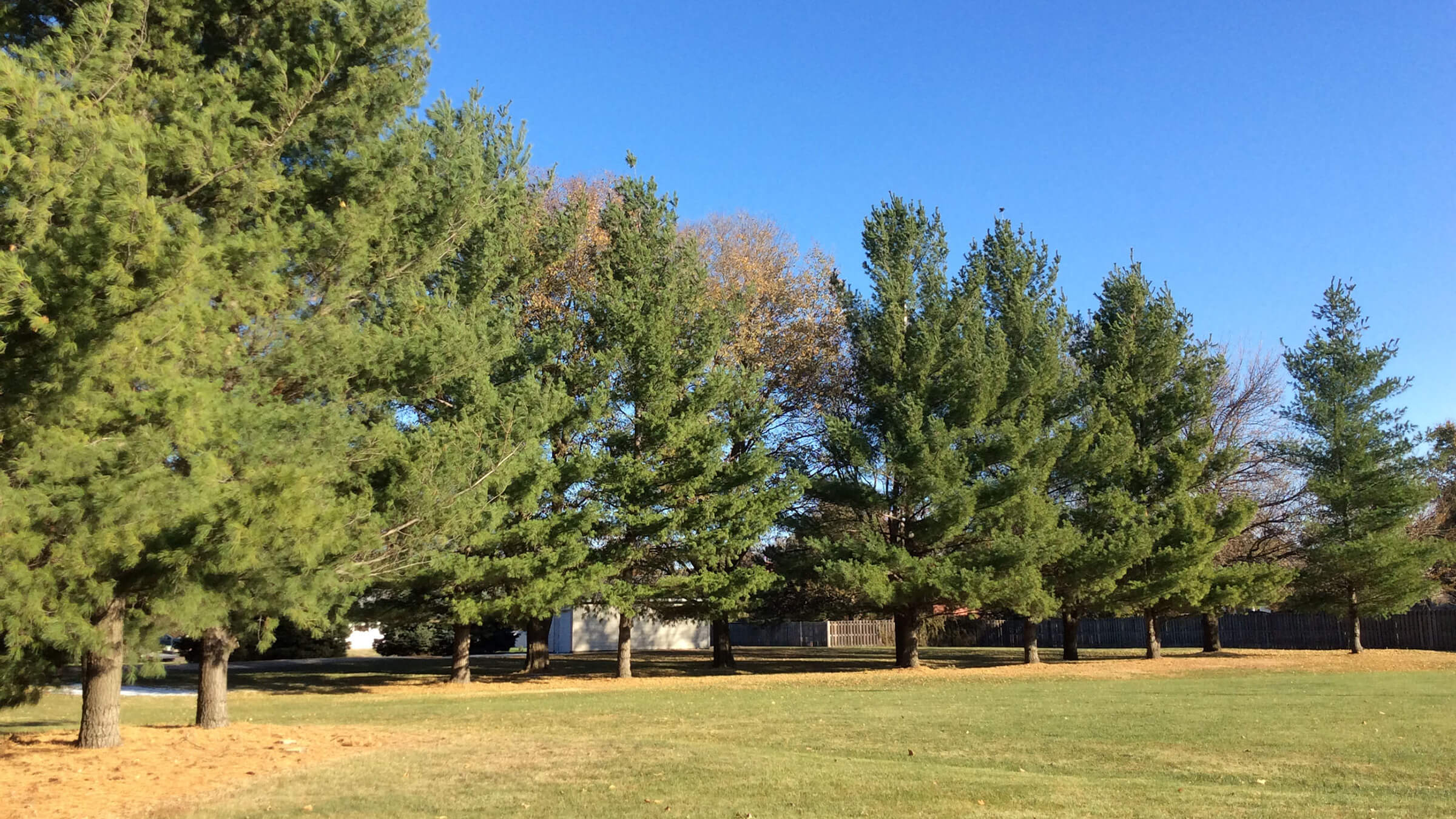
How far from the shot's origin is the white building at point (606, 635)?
45.9 metres

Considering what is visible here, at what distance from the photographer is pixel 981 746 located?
1068 centimetres

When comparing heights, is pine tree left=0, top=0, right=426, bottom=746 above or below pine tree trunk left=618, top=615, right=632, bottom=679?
above

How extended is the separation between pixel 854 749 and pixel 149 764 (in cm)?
748

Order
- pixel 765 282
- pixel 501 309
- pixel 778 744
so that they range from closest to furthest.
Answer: pixel 778 744 → pixel 501 309 → pixel 765 282

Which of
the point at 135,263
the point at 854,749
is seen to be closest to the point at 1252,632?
the point at 854,749

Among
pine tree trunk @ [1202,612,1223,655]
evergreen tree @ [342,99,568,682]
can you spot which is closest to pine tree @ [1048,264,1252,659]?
pine tree trunk @ [1202,612,1223,655]

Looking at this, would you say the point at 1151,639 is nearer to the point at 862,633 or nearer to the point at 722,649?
the point at 722,649

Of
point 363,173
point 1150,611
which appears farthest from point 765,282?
point 363,173

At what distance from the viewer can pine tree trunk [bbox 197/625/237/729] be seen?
14062 millimetres

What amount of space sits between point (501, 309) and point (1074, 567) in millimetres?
16965

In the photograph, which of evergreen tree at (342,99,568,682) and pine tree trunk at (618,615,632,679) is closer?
evergreen tree at (342,99,568,682)

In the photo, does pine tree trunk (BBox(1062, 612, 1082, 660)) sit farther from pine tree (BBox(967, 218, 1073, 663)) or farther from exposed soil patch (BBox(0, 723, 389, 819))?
exposed soil patch (BBox(0, 723, 389, 819))

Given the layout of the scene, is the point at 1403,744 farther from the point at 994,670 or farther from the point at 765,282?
the point at 765,282

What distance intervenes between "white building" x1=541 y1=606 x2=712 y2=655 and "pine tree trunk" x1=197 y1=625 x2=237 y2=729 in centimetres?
2972
